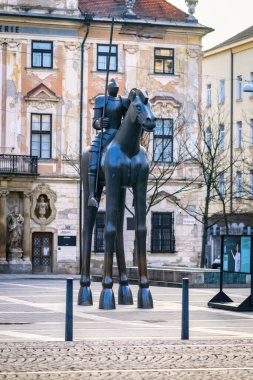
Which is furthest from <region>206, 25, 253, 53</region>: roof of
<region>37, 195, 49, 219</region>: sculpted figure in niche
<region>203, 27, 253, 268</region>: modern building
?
<region>37, 195, 49, 219</region>: sculpted figure in niche

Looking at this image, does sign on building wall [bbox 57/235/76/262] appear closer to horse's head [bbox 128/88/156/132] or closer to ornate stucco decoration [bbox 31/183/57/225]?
ornate stucco decoration [bbox 31/183/57/225]

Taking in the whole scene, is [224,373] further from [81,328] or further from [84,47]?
[84,47]

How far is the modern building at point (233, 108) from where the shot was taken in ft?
258

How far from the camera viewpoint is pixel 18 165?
5991 cm

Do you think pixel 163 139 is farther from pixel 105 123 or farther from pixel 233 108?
pixel 105 123

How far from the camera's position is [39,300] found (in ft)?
95.5

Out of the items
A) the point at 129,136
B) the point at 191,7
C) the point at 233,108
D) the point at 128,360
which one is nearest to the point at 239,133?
the point at 233,108

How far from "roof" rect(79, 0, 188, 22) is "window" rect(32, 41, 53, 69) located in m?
2.77

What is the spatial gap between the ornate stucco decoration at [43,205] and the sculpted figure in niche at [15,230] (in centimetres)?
98

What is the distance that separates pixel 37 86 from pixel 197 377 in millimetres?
48958

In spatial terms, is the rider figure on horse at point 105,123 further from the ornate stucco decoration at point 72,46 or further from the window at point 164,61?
the window at point 164,61

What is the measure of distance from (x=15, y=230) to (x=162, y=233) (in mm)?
7765

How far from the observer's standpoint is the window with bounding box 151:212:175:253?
204 ft

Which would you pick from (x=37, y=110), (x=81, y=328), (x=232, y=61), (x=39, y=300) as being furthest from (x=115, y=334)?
(x=232, y=61)
